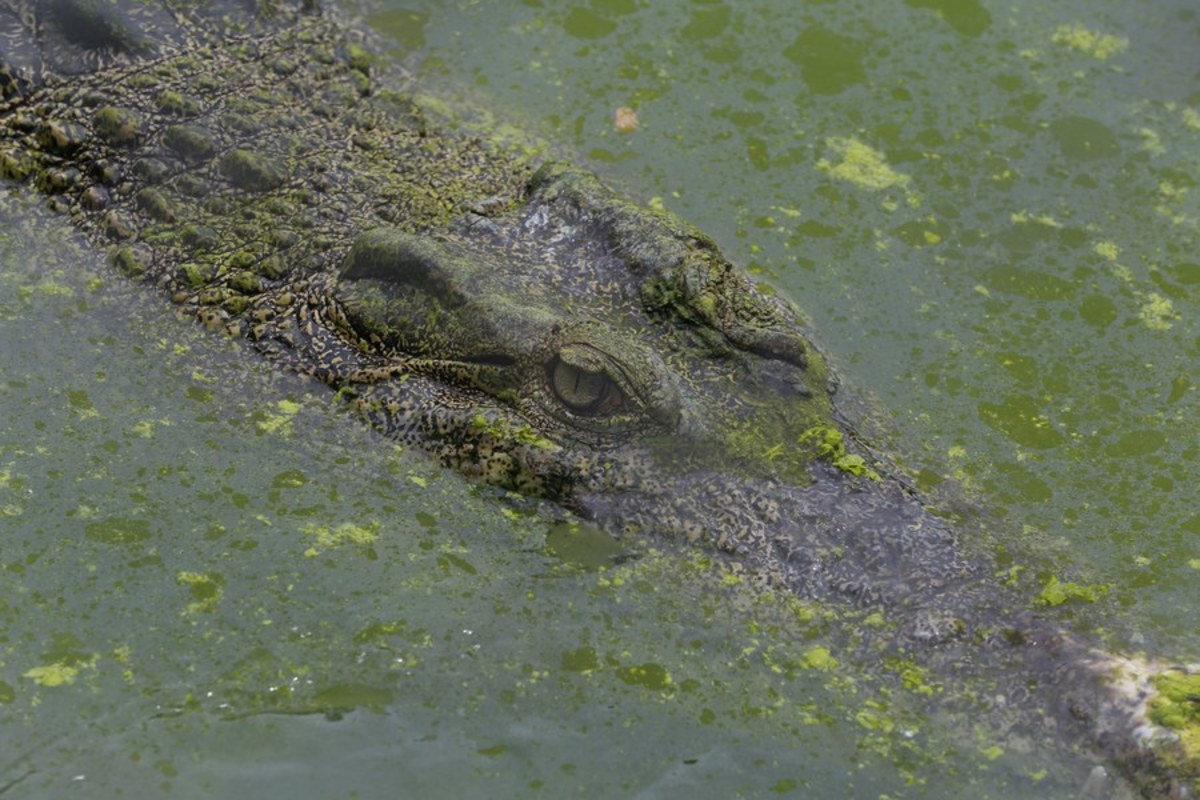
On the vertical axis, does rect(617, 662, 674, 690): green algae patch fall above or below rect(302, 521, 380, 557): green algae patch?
above

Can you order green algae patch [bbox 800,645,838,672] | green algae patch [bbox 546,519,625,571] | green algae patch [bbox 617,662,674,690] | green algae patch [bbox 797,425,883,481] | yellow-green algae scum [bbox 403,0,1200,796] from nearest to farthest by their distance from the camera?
green algae patch [bbox 617,662,674,690] → green algae patch [bbox 800,645,838,672] → green algae patch [bbox 546,519,625,571] → green algae patch [bbox 797,425,883,481] → yellow-green algae scum [bbox 403,0,1200,796]

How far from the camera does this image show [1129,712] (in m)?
3.89

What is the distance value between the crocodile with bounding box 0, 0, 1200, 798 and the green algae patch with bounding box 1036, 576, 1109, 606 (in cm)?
11

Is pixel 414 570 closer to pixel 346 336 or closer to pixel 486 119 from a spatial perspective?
pixel 346 336

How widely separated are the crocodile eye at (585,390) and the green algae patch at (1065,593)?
1.45 meters

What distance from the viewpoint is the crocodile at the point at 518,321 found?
4.37 metres

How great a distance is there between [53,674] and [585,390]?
5.93 ft

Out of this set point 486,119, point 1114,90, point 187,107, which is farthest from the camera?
point 1114,90

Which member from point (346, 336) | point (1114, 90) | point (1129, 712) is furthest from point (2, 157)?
point (1114, 90)

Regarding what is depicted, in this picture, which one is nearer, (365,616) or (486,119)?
(365,616)

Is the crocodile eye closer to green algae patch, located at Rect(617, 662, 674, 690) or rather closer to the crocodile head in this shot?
the crocodile head

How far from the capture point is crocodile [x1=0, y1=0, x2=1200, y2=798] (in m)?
4.37

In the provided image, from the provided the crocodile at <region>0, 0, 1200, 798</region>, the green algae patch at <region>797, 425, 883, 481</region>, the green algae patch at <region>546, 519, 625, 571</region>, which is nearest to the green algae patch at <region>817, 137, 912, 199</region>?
the crocodile at <region>0, 0, 1200, 798</region>

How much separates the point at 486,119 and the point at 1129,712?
12.3ft
